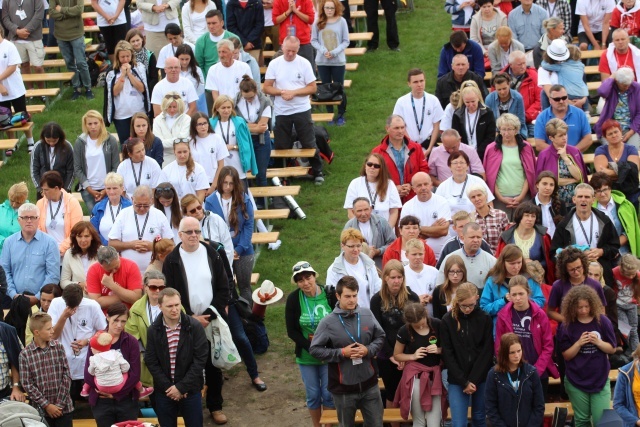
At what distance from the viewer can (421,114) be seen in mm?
15227

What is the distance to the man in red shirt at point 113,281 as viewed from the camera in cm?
1212

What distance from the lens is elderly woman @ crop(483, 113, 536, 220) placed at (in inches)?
549

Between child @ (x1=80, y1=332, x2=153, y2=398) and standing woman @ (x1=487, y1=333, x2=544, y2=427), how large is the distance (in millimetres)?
3113

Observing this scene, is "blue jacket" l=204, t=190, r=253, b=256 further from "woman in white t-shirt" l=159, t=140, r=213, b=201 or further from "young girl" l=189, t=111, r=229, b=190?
"young girl" l=189, t=111, r=229, b=190

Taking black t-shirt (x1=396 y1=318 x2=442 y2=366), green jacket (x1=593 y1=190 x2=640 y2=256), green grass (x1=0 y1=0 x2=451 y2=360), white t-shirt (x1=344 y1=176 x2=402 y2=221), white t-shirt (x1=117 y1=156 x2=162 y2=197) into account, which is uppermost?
white t-shirt (x1=117 y1=156 x2=162 y2=197)

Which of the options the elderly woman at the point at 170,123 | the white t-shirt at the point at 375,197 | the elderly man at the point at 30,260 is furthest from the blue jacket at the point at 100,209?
the white t-shirt at the point at 375,197

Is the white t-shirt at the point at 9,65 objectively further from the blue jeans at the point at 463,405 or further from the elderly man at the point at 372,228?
the blue jeans at the point at 463,405

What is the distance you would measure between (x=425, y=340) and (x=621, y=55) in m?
6.85

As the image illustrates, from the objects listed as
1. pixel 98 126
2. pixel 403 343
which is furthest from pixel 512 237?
pixel 98 126

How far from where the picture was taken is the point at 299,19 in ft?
58.6

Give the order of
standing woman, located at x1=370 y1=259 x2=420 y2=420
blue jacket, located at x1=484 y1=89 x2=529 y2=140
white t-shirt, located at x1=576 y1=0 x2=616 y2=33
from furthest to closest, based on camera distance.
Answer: white t-shirt, located at x1=576 y1=0 x2=616 y2=33 → blue jacket, located at x1=484 y1=89 x2=529 y2=140 → standing woman, located at x1=370 y1=259 x2=420 y2=420

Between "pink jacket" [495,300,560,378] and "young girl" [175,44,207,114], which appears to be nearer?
"pink jacket" [495,300,560,378]

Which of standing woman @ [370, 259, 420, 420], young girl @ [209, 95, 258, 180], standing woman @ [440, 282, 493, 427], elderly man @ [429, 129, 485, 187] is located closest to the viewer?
standing woman @ [440, 282, 493, 427]

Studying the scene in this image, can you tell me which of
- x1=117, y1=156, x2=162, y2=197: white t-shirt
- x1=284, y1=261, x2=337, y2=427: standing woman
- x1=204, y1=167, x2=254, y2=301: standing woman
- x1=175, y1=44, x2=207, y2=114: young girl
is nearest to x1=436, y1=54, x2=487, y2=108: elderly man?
x1=175, y1=44, x2=207, y2=114: young girl
